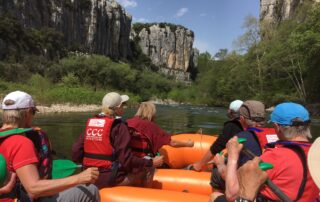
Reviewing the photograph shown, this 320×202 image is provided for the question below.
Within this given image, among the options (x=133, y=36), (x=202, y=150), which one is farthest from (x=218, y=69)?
(x=133, y=36)

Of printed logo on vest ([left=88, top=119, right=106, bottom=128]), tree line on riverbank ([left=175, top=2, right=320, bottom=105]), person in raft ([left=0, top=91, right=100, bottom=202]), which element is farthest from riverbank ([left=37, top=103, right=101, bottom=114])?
person in raft ([left=0, top=91, right=100, bottom=202])

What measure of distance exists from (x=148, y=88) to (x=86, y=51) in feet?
56.6

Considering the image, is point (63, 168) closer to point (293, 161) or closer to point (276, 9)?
point (293, 161)

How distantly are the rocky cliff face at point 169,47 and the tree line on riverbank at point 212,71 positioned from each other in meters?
42.4

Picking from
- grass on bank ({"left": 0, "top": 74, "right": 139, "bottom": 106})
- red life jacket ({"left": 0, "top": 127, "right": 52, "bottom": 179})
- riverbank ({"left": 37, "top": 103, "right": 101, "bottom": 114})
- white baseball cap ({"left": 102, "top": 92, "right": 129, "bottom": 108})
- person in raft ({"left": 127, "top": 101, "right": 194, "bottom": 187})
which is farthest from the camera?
grass on bank ({"left": 0, "top": 74, "right": 139, "bottom": 106})

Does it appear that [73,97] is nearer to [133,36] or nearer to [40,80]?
[40,80]

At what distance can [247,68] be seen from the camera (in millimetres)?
36188

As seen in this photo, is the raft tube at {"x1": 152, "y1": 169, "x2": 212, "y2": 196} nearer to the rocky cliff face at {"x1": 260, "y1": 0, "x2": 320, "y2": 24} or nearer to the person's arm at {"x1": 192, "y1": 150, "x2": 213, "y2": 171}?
the person's arm at {"x1": 192, "y1": 150, "x2": 213, "y2": 171}

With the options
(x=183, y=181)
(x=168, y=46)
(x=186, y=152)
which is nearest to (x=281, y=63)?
(x=186, y=152)

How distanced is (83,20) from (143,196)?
69.4 m

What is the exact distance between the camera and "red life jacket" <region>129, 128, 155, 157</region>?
4.30 meters

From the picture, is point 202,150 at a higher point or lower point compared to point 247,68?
lower

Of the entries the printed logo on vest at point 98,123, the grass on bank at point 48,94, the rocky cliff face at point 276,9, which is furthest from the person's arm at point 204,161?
the rocky cliff face at point 276,9

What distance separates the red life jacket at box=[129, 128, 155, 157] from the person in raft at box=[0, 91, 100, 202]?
6.09 ft
